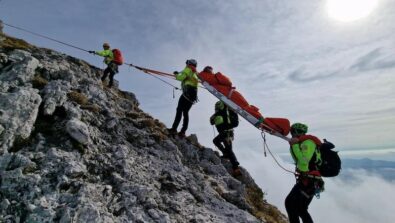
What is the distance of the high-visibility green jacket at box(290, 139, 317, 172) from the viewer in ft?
32.0

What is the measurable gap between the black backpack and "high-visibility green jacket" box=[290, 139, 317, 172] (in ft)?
1.25

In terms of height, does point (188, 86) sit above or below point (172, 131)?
above

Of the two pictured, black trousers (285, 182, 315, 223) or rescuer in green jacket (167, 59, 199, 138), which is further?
rescuer in green jacket (167, 59, 199, 138)

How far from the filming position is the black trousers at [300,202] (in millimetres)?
9922

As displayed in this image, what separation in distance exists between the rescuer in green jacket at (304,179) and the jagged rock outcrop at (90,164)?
93.8 inches

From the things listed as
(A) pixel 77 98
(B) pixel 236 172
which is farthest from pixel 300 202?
(A) pixel 77 98

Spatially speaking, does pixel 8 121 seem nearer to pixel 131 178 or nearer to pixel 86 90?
pixel 131 178

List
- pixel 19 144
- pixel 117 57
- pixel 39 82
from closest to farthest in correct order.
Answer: pixel 19 144, pixel 39 82, pixel 117 57

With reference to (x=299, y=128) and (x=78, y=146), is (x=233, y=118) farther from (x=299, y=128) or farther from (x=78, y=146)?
(x=78, y=146)

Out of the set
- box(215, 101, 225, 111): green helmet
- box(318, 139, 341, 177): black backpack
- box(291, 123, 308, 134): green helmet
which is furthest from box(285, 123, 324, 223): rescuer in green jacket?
box(215, 101, 225, 111): green helmet

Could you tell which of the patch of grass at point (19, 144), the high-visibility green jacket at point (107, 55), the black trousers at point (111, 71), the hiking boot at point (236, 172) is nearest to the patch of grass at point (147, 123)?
the hiking boot at point (236, 172)

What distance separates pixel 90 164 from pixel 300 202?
6.96 m

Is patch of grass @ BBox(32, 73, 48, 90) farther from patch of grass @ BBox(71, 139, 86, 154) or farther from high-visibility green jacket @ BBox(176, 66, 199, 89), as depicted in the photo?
high-visibility green jacket @ BBox(176, 66, 199, 89)

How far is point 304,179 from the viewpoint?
9.95 metres
